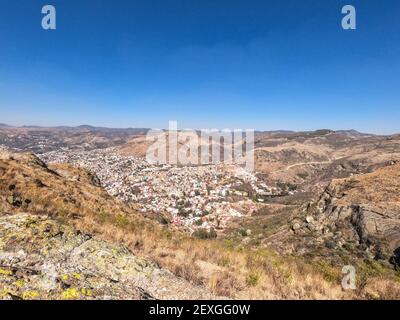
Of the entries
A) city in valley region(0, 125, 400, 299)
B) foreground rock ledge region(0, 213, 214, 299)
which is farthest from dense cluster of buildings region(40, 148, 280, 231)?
foreground rock ledge region(0, 213, 214, 299)

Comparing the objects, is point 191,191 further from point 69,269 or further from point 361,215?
point 69,269

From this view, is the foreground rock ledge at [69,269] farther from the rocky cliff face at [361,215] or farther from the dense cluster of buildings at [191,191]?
the dense cluster of buildings at [191,191]

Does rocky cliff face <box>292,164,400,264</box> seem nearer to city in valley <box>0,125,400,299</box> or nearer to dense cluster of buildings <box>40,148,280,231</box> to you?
city in valley <box>0,125,400,299</box>

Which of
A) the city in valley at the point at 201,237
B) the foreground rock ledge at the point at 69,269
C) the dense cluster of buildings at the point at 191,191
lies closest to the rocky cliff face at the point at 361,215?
the city in valley at the point at 201,237

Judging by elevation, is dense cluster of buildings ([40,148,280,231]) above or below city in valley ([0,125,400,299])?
below

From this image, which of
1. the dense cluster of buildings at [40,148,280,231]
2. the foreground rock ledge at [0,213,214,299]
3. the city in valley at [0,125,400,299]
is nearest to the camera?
the foreground rock ledge at [0,213,214,299]
